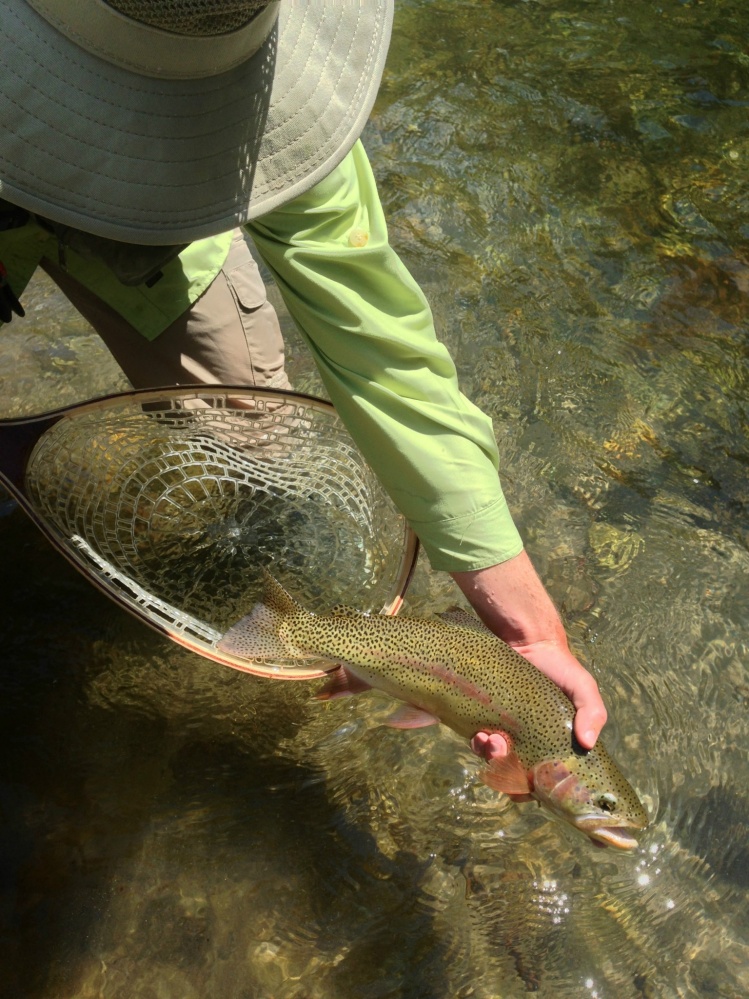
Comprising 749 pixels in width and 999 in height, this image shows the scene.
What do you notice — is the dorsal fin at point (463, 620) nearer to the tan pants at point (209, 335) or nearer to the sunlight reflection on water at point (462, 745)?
the sunlight reflection on water at point (462, 745)

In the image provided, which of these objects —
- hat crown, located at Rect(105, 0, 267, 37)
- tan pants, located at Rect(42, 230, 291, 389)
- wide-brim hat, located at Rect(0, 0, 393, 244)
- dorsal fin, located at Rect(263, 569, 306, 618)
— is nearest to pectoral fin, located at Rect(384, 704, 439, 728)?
dorsal fin, located at Rect(263, 569, 306, 618)

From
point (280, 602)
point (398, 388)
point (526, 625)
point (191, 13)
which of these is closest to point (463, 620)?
point (526, 625)

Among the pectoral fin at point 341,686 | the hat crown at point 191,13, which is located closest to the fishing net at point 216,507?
the pectoral fin at point 341,686

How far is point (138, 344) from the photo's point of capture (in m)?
2.98

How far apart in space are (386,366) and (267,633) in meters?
0.86

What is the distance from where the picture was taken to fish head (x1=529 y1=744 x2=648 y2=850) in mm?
2148

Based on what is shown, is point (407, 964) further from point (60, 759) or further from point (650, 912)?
point (60, 759)

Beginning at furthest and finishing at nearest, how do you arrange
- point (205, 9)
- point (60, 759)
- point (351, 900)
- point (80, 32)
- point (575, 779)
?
1. point (60, 759)
2. point (351, 900)
3. point (575, 779)
4. point (80, 32)
5. point (205, 9)

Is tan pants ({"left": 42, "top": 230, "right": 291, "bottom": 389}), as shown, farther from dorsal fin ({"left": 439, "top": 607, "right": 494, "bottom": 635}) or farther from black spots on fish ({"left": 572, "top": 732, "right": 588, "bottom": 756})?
black spots on fish ({"left": 572, "top": 732, "right": 588, "bottom": 756})

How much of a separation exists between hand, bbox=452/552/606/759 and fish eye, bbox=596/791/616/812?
0.12 meters

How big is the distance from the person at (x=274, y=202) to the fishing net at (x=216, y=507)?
412 millimetres

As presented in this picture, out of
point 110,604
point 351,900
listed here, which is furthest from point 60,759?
point 351,900

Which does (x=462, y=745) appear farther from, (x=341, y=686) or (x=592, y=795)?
(x=592, y=795)

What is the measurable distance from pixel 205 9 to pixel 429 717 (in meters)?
1.68
